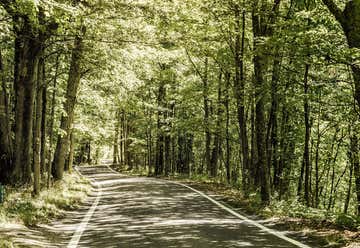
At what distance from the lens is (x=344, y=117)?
16922 mm

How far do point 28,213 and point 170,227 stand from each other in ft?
12.4

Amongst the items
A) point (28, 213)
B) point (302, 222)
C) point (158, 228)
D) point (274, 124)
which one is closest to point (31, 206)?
point (28, 213)

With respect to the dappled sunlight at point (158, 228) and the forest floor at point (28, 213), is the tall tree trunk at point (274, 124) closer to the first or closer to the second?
the dappled sunlight at point (158, 228)

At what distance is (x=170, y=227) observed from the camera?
1020 centimetres

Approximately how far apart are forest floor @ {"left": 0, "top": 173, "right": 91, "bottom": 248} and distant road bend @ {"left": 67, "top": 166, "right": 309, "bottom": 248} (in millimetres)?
775

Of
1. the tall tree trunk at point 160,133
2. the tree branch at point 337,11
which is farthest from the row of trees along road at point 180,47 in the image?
the tall tree trunk at point 160,133

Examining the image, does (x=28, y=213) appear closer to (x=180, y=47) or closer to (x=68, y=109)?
(x=180, y=47)

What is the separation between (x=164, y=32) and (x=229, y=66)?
9.77m

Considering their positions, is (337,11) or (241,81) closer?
(337,11)

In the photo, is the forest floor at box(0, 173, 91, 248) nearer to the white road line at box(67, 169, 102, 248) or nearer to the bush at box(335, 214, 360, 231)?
the white road line at box(67, 169, 102, 248)

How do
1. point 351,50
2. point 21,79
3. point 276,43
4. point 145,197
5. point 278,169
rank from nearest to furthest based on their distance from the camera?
1. point 351,50
2. point 276,43
3. point 21,79
4. point 145,197
5. point 278,169

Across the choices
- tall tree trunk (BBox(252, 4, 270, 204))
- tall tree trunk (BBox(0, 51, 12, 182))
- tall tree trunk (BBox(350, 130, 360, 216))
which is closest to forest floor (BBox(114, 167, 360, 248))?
tall tree trunk (BBox(252, 4, 270, 204))

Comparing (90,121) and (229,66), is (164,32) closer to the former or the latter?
(229,66)

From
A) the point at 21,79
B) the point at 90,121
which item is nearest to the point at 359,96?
the point at 21,79
